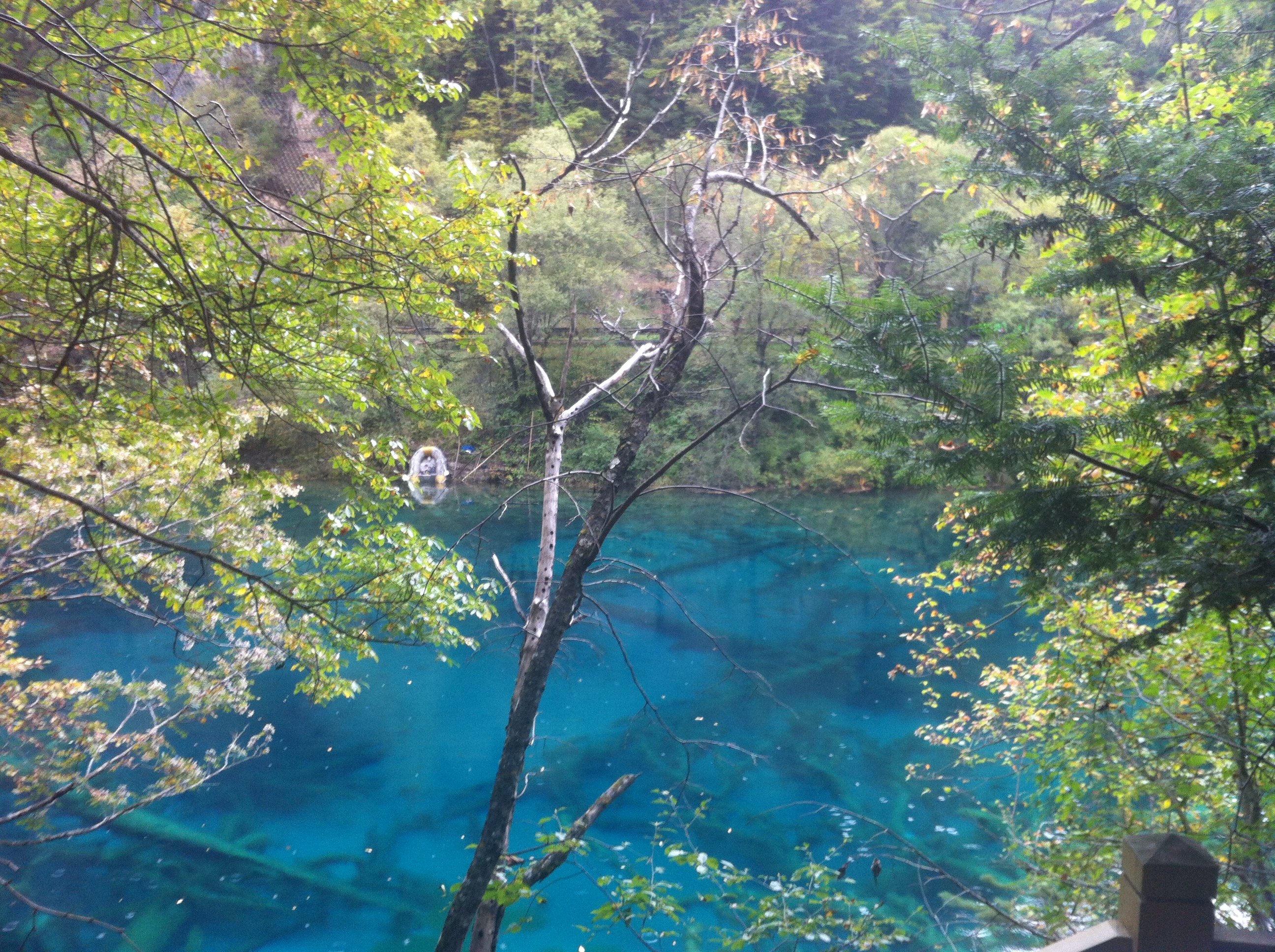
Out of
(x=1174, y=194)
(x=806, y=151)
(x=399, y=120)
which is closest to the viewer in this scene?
(x=1174, y=194)

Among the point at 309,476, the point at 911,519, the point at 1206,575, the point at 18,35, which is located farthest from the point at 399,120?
the point at 1206,575

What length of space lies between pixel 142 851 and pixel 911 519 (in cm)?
1363

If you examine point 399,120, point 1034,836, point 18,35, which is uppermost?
point 399,120

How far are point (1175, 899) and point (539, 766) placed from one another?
7788 mm

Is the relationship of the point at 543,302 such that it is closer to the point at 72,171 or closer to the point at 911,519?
the point at 911,519

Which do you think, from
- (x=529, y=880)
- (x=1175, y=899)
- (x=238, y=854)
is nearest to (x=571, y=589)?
(x=529, y=880)

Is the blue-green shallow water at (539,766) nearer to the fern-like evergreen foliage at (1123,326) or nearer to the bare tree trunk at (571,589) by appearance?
the bare tree trunk at (571,589)

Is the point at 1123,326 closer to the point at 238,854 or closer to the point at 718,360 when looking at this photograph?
the point at 718,360

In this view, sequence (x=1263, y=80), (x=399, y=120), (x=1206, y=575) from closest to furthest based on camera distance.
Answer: (x=1206, y=575), (x=1263, y=80), (x=399, y=120)

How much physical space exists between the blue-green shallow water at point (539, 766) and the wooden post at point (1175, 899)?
9.24ft

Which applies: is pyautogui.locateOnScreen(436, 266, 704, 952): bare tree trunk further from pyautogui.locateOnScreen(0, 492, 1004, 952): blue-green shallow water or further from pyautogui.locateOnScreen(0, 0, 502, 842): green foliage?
pyautogui.locateOnScreen(0, 0, 502, 842): green foliage

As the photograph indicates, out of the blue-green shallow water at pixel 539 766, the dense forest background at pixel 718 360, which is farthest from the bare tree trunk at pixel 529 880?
the blue-green shallow water at pixel 539 766

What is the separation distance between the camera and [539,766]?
8.35 meters

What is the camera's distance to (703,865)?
3117 millimetres
